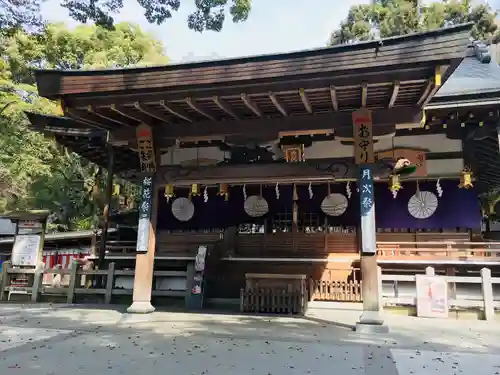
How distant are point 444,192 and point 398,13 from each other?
22446mm

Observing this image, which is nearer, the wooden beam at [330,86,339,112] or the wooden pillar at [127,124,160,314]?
the wooden beam at [330,86,339,112]

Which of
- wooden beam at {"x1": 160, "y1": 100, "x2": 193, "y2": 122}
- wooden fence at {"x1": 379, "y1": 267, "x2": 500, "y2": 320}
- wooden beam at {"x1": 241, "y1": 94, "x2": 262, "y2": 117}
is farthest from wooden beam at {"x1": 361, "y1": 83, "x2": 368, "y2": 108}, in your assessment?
wooden fence at {"x1": 379, "y1": 267, "x2": 500, "y2": 320}

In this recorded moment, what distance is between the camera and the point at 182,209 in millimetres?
12945

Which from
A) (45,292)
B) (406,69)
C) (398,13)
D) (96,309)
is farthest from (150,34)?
(406,69)

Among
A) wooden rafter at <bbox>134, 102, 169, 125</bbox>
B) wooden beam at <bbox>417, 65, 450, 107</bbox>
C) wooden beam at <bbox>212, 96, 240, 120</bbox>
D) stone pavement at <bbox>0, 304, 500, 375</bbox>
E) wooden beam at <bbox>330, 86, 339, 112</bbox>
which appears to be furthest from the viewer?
wooden rafter at <bbox>134, 102, 169, 125</bbox>

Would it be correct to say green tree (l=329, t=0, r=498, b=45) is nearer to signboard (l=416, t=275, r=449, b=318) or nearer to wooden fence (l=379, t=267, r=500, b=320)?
wooden fence (l=379, t=267, r=500, b=320)

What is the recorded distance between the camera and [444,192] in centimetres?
1091

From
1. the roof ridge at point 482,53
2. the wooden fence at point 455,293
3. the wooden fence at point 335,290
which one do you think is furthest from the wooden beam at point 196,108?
the roof ridge at point 482,53

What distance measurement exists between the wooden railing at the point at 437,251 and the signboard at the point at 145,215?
20.3 ft

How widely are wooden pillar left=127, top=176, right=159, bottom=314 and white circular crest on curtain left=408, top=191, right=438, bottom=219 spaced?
6.96m

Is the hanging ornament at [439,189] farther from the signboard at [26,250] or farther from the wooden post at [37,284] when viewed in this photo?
the signboard at [26,250]

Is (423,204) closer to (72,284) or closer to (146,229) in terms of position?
(146,229)

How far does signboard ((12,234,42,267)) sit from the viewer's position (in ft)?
39.5

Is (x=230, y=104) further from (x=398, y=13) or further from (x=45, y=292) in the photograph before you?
(x=398, y=13)
